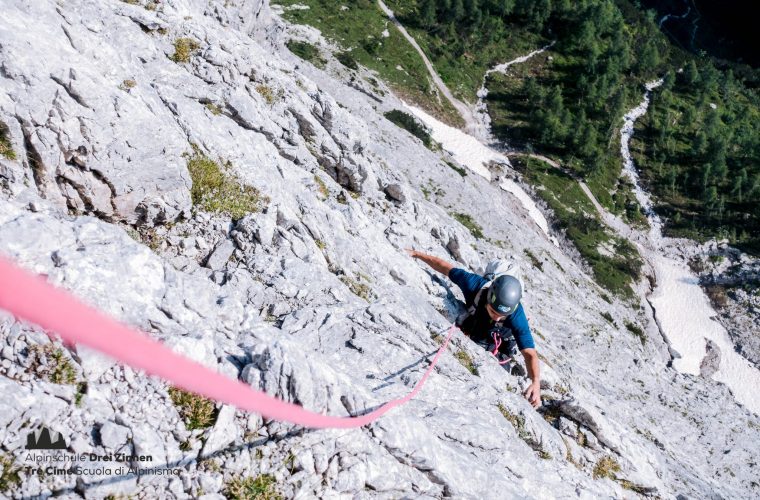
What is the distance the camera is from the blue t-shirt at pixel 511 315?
48.9 ft

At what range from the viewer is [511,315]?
14922 millimetres

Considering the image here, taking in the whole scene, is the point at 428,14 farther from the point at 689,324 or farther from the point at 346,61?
the point at 689,324

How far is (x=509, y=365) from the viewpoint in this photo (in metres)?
16.8

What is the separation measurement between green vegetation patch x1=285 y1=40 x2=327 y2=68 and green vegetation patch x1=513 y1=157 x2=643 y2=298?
44978 mm

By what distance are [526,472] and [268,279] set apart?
7927 mm

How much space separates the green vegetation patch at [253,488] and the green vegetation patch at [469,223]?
155ft

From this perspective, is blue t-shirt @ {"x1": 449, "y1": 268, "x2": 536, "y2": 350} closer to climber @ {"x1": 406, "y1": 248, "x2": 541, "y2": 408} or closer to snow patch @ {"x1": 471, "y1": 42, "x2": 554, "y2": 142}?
climber @ {"x1": 406, "y1": 248, "x2": 541, "y2": 408}

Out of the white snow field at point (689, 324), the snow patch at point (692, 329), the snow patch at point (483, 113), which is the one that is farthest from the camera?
the snow patch at point (483, 113)

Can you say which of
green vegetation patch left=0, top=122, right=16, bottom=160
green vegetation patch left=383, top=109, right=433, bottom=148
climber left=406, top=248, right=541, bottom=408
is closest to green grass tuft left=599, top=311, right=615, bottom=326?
green vegetation patch left=383, top=109, right=433, bottom=148

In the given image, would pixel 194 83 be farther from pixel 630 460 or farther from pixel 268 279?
pixel 630 460

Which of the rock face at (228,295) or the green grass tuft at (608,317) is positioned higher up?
the rock face at (228,295)

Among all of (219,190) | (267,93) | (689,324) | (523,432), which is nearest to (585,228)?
(689,324)

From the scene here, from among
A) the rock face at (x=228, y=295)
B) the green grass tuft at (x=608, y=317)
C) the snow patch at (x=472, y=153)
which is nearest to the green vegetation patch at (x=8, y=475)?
the rock face at (x=228, y=295)

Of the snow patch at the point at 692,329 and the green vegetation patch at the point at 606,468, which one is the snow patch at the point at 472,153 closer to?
the snow patch at the point at 692,329
